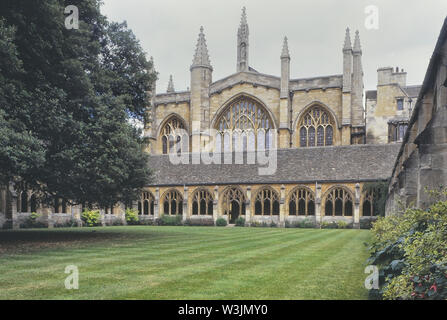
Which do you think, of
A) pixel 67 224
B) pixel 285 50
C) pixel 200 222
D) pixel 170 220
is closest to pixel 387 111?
pixel 285 50

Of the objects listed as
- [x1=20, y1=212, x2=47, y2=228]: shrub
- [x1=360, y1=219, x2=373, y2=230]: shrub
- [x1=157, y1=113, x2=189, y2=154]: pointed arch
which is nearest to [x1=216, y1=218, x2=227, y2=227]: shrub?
[x1=360, y1=219, x2=373, y2=230]: shrub

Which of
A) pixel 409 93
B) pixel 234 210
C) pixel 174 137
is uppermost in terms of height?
pixel 409 93

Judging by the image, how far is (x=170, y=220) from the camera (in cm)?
3331

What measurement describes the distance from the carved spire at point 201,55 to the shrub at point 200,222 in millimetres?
16214

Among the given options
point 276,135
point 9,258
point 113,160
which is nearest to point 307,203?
point 276,135

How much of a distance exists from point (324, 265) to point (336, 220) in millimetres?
20684

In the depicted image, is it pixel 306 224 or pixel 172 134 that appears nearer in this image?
pixel 306 224

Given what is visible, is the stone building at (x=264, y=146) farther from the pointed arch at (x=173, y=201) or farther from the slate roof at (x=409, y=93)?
the slate roof at (x=409, y=93)

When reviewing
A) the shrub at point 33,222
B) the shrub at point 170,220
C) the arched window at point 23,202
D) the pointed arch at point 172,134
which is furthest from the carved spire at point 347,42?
the arched window at point 23,202

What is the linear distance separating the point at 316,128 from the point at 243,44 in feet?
37.3

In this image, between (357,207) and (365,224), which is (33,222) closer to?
(357,207)

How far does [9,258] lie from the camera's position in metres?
10.6

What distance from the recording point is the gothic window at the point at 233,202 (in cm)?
3238

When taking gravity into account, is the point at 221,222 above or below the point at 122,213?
below
